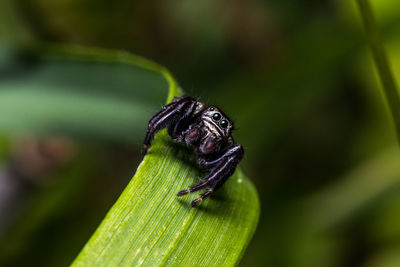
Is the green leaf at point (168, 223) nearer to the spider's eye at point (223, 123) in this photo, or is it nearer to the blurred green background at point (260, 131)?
the spider's eye at point (223, 123)

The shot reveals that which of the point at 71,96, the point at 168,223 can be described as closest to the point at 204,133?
the point at 168,223

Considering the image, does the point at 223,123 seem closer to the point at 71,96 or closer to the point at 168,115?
the point at 168,115

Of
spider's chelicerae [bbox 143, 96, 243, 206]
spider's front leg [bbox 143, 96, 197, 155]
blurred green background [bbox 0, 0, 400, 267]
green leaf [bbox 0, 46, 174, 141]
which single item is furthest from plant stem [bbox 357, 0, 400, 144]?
blurred green background [bbox 0, 0, 400, 267]

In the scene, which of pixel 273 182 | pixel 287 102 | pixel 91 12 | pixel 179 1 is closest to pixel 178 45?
pixel 179 1

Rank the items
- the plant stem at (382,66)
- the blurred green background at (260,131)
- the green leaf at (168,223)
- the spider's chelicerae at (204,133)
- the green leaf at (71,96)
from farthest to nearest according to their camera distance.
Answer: the blurred green background at (260,131), the green leaf at (71,96), the plant stem at (382,66), the spider's chelicerae at (204,133), the green leaf at (168,223)

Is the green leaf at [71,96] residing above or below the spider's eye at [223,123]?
below

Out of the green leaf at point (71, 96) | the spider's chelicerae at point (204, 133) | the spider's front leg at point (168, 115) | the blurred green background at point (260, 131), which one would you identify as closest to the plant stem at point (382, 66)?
the spider's chelicerae at point (204, 133)

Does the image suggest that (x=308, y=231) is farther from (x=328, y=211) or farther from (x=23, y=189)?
(x=23, y=189)
